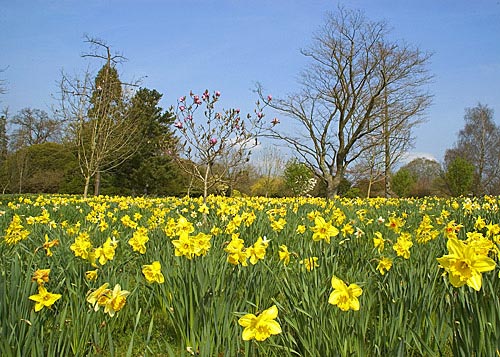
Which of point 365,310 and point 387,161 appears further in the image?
point 387,161

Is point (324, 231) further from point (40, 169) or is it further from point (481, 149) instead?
point (481, 149)

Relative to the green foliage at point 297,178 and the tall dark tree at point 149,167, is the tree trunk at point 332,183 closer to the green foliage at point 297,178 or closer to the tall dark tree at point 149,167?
the green foliage at point 297,178

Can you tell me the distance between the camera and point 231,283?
2068 millimetres

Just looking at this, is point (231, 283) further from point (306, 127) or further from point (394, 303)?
point (306, 127)

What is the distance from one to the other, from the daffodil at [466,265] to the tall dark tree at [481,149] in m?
33.7

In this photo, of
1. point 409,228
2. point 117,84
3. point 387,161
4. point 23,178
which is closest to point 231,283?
point 409,228

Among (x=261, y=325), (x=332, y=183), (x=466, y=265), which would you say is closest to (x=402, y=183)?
(x=332, y=183)

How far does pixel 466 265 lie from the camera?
55.9 inches

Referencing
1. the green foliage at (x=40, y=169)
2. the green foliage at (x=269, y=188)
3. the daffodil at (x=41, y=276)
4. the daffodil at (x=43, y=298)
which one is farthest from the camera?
the green foliage at (x=269, y=188)

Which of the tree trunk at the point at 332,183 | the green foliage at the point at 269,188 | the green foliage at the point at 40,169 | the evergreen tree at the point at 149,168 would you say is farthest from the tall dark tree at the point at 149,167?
the tree trunk at the point at 332,183

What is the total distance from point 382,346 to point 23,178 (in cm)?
2706

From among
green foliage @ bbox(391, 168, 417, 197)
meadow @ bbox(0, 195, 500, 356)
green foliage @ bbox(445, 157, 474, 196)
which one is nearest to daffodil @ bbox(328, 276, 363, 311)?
meadow @ bbox(0, 195, 500, 356)

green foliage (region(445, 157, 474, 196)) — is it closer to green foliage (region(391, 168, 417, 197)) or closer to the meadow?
green foliage (region(391, 168, 417, 197))

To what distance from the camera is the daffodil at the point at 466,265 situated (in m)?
1.41
